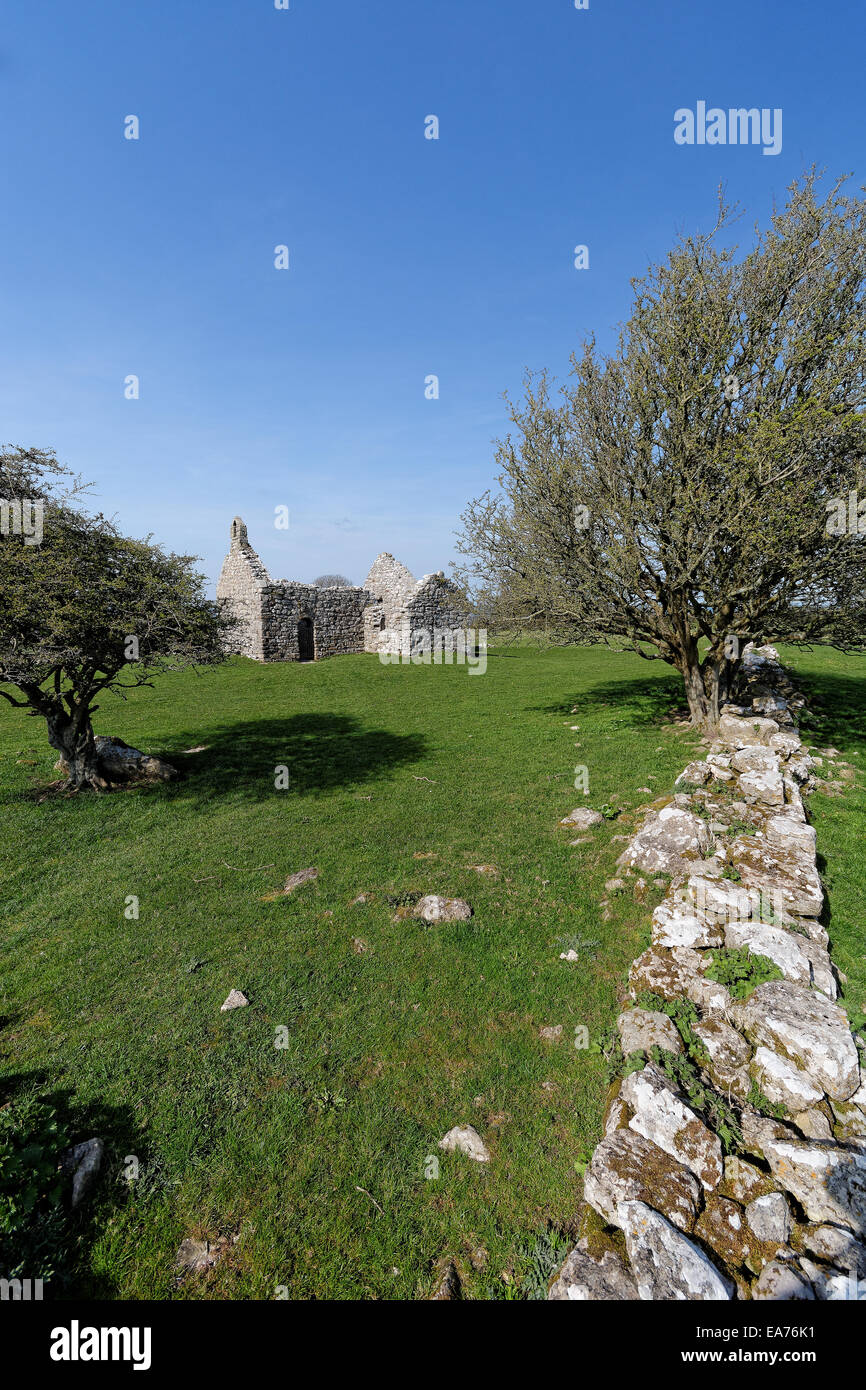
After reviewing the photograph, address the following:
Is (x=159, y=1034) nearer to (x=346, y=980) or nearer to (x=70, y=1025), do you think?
(x=70, y=1025)

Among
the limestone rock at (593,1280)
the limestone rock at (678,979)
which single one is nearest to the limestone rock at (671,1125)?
the limestone rock at (593,1280)

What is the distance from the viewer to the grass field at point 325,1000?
13.5 ft

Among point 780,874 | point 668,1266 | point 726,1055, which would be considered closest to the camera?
point 668,1266

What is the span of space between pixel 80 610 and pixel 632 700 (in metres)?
17.4

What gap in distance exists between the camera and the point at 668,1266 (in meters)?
3.40

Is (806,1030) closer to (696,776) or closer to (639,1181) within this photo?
(639,1181)

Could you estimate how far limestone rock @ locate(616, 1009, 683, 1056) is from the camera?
205 inches

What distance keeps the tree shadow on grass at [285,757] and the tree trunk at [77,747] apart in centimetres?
141

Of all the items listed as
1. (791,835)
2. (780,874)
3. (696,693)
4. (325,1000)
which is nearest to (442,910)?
(325,1000)

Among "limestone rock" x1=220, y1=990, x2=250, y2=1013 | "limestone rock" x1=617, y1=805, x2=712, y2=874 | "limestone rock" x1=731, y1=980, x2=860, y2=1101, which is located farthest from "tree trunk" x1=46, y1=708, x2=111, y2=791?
"limestone rock" x1=731, y1=980, x2=860, y2=1101

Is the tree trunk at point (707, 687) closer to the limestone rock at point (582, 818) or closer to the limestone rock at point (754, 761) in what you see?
the limestone rock at point (754, 761)

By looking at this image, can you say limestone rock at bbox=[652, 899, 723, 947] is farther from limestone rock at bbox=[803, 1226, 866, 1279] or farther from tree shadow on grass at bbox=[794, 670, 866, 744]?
tree shadow on grass at bbox=[794, 670, 866, 744]

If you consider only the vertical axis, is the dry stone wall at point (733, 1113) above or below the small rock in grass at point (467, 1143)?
above

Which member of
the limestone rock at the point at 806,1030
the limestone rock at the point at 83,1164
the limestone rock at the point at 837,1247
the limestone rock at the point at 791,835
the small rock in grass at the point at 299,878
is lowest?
the limestone rock at the point at 83,1164
